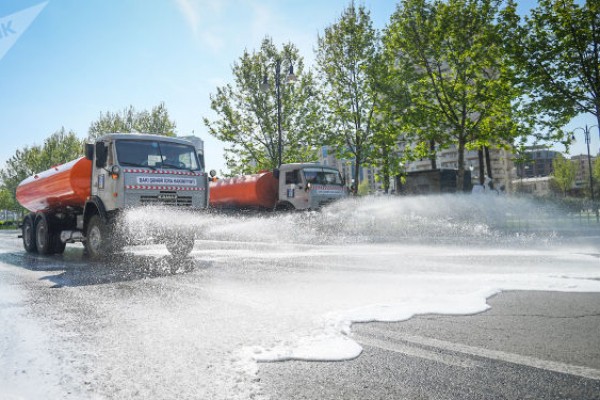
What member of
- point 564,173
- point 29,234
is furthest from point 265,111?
point 564,173

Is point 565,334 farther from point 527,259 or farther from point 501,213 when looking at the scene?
point 501,213

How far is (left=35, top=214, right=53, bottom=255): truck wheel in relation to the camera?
12.2 m

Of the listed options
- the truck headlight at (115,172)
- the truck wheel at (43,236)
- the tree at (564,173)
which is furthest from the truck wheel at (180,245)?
the tree at (564,173)

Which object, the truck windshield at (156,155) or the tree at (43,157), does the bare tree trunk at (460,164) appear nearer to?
the truck windshield at (156,155)

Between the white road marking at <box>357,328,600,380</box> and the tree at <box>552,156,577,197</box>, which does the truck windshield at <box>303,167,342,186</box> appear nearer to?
the white road marking at <box>357,328,600,380</box>

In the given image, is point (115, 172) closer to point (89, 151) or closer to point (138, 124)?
point (89, 151)

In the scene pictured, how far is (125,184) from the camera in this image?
9.29 meters

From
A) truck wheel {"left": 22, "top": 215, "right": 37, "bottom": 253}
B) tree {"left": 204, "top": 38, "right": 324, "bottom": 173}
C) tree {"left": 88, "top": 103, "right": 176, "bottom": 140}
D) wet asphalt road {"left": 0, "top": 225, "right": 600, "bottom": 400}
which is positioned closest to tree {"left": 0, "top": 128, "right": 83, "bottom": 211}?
tree {"left": 88, "top": 103, "right": 176, "bottom": 140}

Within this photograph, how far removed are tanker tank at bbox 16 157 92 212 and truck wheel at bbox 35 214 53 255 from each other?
15.4 inches

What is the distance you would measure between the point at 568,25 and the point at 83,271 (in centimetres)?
1875

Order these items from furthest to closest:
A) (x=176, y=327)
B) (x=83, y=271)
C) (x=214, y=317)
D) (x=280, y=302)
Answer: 1. (x=83, y=271)
2. (x=280, y=302)
3. (x=214, y=317)
4. (x=176, y=327)

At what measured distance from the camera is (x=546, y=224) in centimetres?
1930

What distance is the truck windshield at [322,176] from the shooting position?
56.7 feet

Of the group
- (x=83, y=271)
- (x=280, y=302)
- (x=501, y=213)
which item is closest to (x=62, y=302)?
(x=280, y=302)
